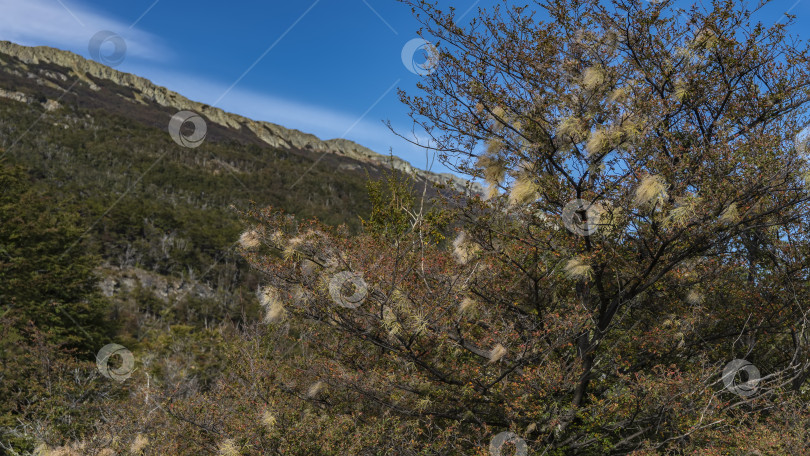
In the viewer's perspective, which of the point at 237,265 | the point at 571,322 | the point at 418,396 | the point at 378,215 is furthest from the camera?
the point at 237,265

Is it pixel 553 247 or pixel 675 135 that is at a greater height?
pixel 675 135

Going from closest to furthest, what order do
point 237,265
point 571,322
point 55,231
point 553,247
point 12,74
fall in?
point 571,322 → point 553,247 → point 55,231 → point 237,265 → point 12,74

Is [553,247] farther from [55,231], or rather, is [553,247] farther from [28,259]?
[55,231]

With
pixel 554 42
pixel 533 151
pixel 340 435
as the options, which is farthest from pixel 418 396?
pixel 554 42

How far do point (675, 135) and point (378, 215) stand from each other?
320 inches

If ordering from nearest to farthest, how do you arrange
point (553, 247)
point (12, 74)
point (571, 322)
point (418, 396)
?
point (571, 322)
point (553, 247)
point (418, 396)
point (12, 74)

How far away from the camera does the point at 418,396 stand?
7988mm

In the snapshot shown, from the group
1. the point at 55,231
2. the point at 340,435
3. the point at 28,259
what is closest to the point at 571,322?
the point at 340,435

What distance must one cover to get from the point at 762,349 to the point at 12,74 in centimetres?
25758

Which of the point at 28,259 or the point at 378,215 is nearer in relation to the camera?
the point at 378,215

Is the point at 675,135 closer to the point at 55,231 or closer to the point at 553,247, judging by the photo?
the point at 553,247

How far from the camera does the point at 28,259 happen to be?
28250 millimetres

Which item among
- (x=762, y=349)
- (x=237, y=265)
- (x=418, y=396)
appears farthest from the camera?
(x=237, y=265)

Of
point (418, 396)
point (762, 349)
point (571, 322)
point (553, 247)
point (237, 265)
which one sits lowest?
point (418, 396)
